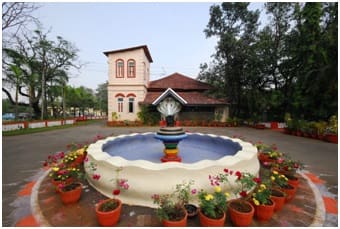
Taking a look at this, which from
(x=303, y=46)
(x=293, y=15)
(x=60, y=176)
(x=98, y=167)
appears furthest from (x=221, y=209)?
(x=293, y=15)

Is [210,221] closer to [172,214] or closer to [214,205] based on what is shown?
[214,205]

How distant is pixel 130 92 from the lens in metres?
17.7

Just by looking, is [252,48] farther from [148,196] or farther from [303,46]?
[148,196]

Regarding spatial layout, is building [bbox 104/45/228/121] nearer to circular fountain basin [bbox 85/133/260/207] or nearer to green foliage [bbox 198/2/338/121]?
green foliage [bbox 198/2/338/121]

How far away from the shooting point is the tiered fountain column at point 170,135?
4.69 metres

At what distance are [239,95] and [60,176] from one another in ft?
57.8

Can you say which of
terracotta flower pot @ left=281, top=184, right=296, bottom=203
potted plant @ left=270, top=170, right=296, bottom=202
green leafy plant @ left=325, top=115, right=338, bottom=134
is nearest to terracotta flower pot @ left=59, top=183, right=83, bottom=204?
potted plant @ left=270, top=170, right=296, bottom=202

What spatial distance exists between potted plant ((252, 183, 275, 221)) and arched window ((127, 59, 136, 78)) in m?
17.0

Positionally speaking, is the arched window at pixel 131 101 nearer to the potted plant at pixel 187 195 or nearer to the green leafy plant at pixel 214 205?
the potted plant at pixel 187 195

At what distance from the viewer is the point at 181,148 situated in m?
6.58

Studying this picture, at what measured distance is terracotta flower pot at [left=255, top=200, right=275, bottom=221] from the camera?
7.96ft

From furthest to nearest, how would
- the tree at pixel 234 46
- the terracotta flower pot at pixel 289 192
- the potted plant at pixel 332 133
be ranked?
the tree at pixel 234 46 → the potted plant at pixel 332 133 → the terracotta flower pot at pixel 289 192

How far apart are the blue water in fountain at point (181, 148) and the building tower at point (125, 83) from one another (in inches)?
438

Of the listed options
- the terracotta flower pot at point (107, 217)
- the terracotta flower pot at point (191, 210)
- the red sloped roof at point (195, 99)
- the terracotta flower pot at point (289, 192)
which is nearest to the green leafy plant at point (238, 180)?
the terracotta flower pot at point (191, 210)
